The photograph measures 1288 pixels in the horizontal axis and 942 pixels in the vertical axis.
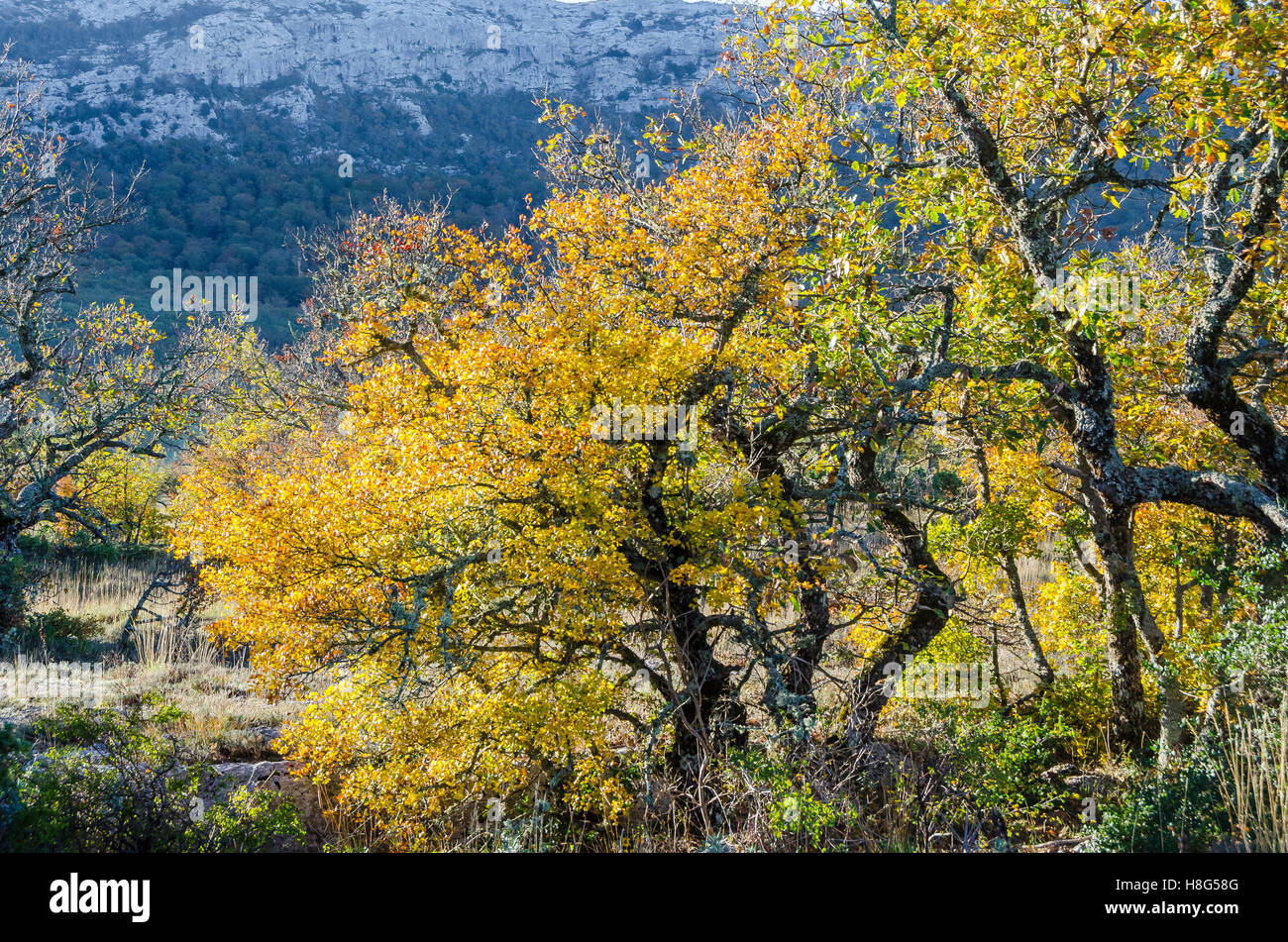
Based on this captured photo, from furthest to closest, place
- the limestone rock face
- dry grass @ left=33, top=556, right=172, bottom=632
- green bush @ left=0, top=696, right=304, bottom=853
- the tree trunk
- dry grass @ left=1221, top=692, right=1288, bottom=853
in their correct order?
the limestone rock face < dry grass @ left=33, top=556, right=172, bottom=632 < the tree trunk < green bush @ left=0, top=696, right=304, bottom=853 < dry grass @ left=1221, top=692, right=1288, bottom=853

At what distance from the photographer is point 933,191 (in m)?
6.97

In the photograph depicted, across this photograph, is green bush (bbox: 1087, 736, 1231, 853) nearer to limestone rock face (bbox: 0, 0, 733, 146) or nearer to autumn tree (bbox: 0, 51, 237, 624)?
autumn tree (bbox: 0, 51, 237, 624)

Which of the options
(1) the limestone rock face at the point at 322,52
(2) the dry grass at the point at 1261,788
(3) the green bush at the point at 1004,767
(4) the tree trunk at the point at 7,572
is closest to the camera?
(2) the dry grass at the point at 1261,788

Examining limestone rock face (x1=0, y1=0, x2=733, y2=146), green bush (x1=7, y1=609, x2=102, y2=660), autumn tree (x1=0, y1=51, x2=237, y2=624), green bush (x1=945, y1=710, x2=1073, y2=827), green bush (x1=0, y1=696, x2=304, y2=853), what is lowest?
green bush (x1=945, y1=710, x2=1073, y2=827)

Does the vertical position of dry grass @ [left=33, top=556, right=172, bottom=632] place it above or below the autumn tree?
below

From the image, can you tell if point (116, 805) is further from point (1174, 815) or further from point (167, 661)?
point (167, 661)

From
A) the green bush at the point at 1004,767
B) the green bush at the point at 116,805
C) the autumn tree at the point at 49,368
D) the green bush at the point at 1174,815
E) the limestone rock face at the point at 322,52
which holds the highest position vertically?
the limestone rock face at the point at 322,52

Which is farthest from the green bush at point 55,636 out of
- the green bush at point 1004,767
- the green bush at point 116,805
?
the green bush at point 1004,767

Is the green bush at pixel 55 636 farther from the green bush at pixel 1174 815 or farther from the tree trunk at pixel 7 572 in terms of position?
the green bush at pixel 1174 815

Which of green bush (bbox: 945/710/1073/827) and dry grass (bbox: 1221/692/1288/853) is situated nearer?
dry grass (bbox: 1221/692/1288/853)

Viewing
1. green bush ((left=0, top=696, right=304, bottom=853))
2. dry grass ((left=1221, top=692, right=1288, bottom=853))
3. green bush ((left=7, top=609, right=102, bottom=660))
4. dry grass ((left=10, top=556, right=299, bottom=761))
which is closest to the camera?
dry grass ((left=1221, top=692, right=1288, bottom=853))

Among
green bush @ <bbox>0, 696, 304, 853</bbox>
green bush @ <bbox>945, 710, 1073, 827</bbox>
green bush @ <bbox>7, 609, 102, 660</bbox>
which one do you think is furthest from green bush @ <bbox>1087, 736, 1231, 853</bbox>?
green bush @ <bbox>7, 609, 102, 660</bbox>

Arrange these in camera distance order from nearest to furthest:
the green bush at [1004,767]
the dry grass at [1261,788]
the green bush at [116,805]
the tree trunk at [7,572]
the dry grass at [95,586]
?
the dry grass at [1261,788], the green bush at [116,805], the green bush at [1004,767], the tree trunk at [7,572], the dry grass at [95,586]
